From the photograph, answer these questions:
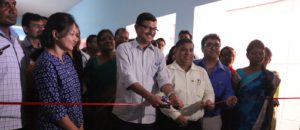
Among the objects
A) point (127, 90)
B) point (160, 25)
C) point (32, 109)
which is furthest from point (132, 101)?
point (160, 25)

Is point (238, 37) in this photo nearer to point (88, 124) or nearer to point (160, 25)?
point (160, 25)

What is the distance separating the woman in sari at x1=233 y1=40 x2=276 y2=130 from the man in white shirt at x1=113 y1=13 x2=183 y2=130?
2.46 ft

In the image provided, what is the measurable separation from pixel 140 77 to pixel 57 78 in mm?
685

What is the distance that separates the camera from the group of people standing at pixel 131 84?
5.14ft

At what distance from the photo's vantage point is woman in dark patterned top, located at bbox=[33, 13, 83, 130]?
1.46m

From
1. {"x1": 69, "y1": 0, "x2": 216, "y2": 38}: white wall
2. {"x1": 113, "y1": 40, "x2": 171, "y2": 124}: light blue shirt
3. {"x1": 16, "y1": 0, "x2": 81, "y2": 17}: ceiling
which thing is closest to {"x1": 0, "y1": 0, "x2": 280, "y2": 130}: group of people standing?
{"x1": 113, "y1": 40, "x2": 171, "y2": 124}: light blue shirt

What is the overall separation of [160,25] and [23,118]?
3.93 m

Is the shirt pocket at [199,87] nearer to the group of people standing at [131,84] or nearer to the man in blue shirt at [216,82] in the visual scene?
the group of people standing at [131,84]

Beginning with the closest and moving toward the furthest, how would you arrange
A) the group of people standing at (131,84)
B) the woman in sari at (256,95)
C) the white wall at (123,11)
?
the group of people standing at (131,84)
the woman in sari at (256,95)
the white wall at (123,11)

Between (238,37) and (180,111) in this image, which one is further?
(238,37)

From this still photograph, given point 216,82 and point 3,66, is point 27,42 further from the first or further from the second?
point 216,82

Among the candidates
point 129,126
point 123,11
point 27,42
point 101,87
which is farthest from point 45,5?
point 129,126

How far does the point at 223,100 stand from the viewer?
2.38 meters

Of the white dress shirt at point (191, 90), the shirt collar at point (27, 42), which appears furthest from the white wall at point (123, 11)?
the shirt collar at point (27, 42)
